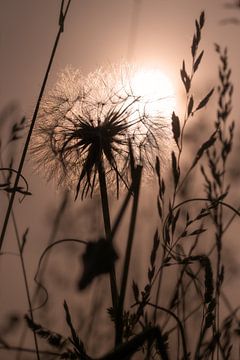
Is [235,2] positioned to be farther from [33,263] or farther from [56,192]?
[33,263]

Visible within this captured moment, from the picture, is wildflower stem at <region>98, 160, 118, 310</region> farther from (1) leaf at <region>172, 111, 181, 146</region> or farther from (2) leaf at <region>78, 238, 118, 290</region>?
(1) leaf at <region>172, 111, 181, 146</region>

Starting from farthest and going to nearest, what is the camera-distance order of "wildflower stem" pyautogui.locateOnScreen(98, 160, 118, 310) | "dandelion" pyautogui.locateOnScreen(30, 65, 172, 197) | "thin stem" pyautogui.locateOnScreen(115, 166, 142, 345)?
"dandelion" pyautogui.locateOnScreen(30, 65, 172, 197) → "wildflower stem" pyautogui.locateOnScreen(98, 160, 118, 310) → "thin stem" pyautogui.locateOnScreen(115, 166, 142, 345)

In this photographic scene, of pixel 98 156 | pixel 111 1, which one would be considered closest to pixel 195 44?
pixel 98 156

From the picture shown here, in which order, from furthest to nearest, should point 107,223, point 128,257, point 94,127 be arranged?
point 94,127, point 107,223, point 128,257

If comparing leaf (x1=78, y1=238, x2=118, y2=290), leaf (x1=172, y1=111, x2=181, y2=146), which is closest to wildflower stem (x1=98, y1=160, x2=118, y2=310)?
leaf (x1=78, y1=238, x2=118, y2=290)

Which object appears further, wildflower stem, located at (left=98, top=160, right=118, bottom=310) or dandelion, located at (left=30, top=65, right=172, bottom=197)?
dandelion, located at (left=30, top=65, right=172, bottom=197)

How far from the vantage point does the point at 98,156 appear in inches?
29.3

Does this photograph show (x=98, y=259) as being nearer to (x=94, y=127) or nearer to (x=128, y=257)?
(x=128, y=257)

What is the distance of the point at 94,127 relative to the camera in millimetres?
776

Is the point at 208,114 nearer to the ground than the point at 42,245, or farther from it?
farther from it

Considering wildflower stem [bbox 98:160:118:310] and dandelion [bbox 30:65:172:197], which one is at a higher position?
dandelion [bbox 30:65:172:197]

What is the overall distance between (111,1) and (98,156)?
1.22 ft

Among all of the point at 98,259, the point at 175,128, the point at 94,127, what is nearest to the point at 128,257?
the point at 98,259

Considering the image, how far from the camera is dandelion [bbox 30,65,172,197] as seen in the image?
2.57ft
